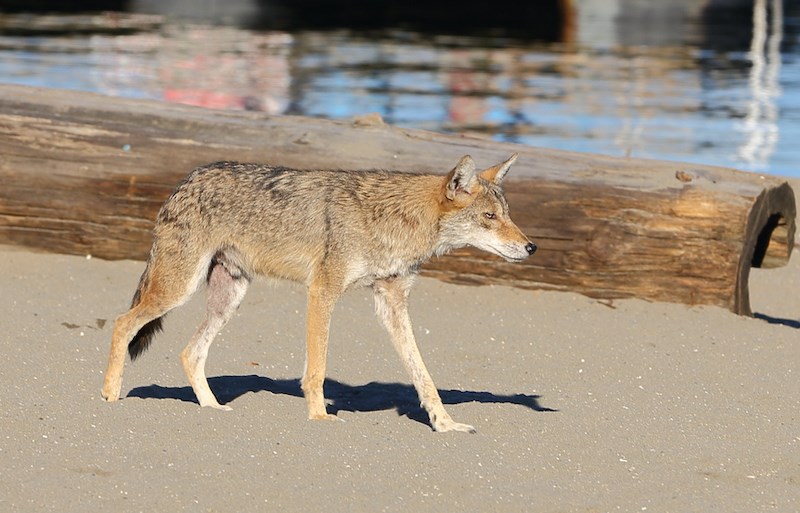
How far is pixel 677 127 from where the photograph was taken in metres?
19.5

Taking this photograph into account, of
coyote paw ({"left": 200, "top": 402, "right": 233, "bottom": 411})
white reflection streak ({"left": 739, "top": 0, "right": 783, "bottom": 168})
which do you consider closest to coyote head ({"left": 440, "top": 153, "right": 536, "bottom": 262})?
coyote paw ({"left": 200, "top": 402, "right": 233, "bottom": 411})

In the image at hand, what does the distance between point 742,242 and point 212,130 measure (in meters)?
3.97

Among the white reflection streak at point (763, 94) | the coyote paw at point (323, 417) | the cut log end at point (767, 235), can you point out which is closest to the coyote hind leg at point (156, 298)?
the coyote paw at point (323, 417)

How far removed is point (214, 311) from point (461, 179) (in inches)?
64.7

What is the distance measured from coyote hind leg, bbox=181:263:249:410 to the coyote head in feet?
4.22

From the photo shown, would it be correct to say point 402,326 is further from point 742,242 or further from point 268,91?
point 268,91

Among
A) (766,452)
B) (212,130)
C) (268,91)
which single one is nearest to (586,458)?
(766,452)

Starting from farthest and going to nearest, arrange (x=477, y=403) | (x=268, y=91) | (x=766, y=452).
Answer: (x=268, y=91), (x=477, y=403), (x=766, y=452)

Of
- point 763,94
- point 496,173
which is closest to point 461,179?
point 496,173

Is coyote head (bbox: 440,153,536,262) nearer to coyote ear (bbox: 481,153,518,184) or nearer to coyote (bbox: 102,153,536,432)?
coyote (bbox: 102,153,536,432)

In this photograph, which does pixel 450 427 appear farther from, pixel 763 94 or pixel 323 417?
pixel 763 94

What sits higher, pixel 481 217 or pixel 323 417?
pixel 481 217

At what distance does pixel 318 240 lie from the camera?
7.74 meters

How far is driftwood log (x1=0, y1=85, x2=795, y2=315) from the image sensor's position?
33.1 feet
